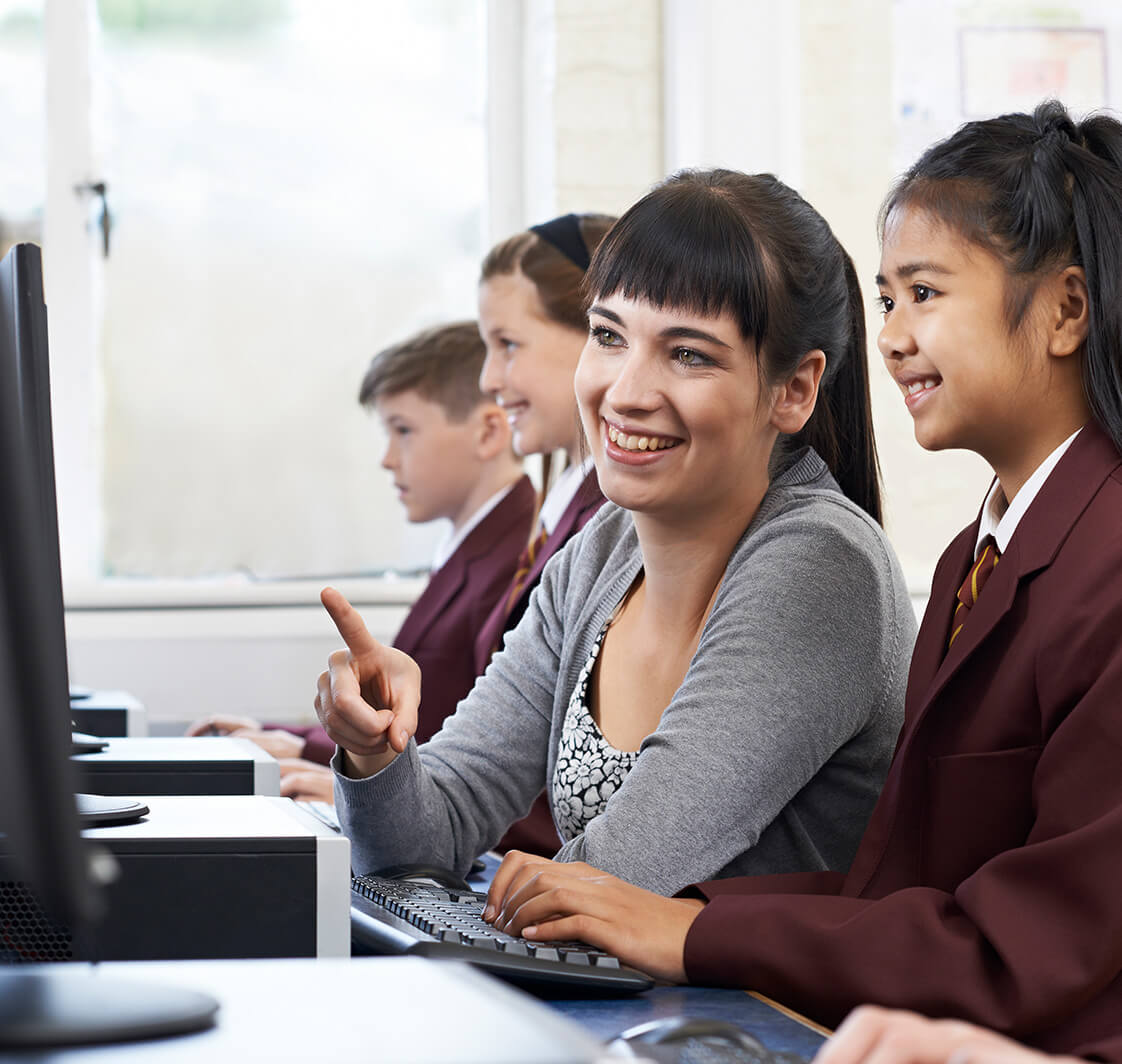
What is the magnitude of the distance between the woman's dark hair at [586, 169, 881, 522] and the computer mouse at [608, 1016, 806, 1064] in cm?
72

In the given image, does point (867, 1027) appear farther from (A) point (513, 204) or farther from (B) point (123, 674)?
(A) point (513, 204)

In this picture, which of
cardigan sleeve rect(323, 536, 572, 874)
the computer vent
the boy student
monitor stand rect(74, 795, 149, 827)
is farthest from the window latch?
the computer vent

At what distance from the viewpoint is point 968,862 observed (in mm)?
1027

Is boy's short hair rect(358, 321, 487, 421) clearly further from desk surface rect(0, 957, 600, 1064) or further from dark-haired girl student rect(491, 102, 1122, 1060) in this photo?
desk surface rect(0, 957, 600, 1064)

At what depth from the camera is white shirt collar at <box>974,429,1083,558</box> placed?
112cm

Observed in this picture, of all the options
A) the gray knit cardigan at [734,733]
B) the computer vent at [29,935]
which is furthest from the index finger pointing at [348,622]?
the computer vent at [29,935]

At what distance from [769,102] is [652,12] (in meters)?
0.33

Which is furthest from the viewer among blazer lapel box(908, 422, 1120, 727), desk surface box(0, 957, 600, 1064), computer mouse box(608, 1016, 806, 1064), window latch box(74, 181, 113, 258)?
window latch box(74, 181, 113, 258)

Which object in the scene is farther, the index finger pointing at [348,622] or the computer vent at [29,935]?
the index finger pointing at [348,622]

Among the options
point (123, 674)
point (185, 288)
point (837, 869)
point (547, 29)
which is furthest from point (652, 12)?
point (837, 869)

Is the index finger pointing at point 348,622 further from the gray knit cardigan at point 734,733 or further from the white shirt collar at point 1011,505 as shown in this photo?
the white shirt collar at point 1011,505

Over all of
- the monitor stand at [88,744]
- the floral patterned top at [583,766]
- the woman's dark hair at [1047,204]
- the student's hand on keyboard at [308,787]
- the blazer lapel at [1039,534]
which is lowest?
the student's hand on keyboard at [308,787]

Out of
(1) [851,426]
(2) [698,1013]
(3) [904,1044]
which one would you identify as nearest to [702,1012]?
(2) [698,1013]

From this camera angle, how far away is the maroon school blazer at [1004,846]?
34.2 inches
